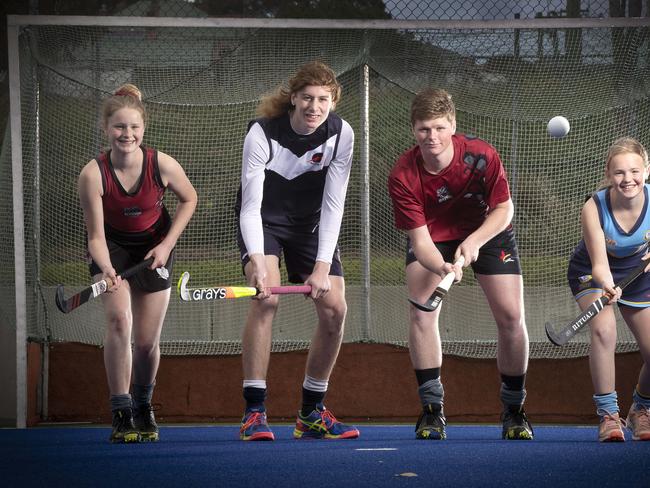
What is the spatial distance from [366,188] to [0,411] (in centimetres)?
239

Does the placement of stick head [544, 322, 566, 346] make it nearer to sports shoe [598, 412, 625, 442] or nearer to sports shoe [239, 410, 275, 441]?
sports shoe [598, 412, 625, 442]

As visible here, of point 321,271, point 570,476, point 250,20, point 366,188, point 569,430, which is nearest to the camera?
point 570,476

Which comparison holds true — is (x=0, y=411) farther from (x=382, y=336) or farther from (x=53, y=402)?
(x=382, y=336)

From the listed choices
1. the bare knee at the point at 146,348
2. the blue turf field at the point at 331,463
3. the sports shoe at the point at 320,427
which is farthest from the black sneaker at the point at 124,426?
the sports shoe at the point at 320,427

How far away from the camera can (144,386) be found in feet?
16.7

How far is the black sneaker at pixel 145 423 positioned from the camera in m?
5.04

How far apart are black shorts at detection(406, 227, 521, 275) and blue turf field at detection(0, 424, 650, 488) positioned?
2.25 feet

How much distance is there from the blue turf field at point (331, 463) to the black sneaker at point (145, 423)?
3.0 inches

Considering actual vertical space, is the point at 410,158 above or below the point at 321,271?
above

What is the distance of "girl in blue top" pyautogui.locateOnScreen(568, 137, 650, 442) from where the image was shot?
4.79 meters

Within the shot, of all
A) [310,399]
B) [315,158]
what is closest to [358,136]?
[315,158]

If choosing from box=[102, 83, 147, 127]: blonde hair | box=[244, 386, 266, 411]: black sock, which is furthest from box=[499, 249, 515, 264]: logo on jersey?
box=[102, 83, 147, 127]: blonde hair

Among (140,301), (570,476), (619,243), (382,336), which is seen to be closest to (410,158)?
(619,243)

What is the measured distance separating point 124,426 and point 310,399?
2.53ft
